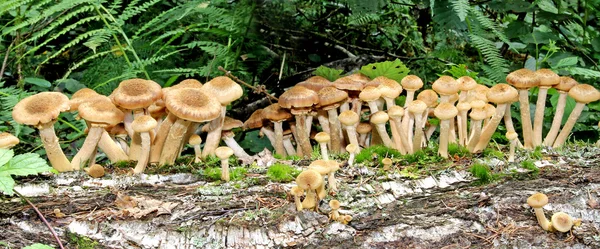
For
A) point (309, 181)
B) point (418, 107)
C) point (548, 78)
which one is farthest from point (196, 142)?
point (548, 78)

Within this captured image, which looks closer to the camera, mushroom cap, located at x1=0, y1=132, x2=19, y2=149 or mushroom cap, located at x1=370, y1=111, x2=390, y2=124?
mushroom cap, located at x1=0, y1=132, x2=19, y2=149

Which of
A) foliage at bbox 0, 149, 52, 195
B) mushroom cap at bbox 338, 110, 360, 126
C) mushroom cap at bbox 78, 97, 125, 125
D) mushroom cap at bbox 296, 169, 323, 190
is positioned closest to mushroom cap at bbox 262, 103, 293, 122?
mushroom cap at bbox 338, 110, 360, 126

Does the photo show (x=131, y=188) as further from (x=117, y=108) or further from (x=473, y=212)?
(x=473, y=212)

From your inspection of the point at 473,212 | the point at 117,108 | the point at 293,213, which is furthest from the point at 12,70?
the point at 473,212

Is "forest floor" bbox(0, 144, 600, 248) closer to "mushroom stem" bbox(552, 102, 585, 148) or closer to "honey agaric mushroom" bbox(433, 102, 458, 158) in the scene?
"honey agaric mushroom" bbox(433, 102, 458, 158)

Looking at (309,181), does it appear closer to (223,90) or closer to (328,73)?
(223,90)

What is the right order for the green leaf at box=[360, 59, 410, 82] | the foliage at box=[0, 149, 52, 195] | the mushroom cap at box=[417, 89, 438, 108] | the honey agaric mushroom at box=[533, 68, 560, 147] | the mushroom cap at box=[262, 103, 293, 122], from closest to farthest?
1. the foliage at box=[0, 149, 52, 195]
2. the honey agaric mushroom at box=[533, 68, 560, 147]
3. the mushroom cap at box=[417, 89, 438, 108]
4. the mushroom cap at box=[262, 103, 293, 122]
5. the green leaf at box=[360, 59, 410, 82]

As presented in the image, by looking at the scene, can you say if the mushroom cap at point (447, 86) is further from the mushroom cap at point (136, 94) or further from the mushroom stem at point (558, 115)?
the mushroom cap at point (136, 94)
